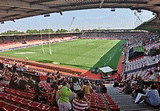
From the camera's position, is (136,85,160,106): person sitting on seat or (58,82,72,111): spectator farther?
(136,85,160,106): person sitting on seat

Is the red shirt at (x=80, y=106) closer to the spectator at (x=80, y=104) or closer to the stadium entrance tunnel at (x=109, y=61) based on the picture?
the spectator at (x=80, y=104)

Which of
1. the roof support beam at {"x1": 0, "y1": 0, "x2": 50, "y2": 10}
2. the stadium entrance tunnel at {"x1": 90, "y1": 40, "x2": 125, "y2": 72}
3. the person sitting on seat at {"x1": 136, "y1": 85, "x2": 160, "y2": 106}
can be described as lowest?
the person sitting on seat at {"x1": 136, "y1": 85, "x2": 160, "y2": 106}

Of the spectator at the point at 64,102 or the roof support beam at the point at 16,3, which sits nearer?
the spectator at the point at 64,102

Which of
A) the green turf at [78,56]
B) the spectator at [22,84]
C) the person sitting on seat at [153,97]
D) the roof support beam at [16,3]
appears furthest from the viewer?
the green turf at [78,56]

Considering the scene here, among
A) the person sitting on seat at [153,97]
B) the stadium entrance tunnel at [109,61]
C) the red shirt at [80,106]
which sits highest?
the stadium entrance tunnel at [109,61]

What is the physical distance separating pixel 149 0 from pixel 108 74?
9.73 meters

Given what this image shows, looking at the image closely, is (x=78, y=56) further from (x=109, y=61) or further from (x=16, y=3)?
(x=16, y=3)

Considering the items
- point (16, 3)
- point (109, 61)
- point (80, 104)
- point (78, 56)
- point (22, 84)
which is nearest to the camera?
point (80, 104)

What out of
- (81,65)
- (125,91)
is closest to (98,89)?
(125,91)

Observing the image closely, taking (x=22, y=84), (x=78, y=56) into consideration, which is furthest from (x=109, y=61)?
(x=22, y=84)

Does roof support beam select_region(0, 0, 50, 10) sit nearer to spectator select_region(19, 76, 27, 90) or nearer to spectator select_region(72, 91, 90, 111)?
spectator select_region(19, 76, 27, 90)

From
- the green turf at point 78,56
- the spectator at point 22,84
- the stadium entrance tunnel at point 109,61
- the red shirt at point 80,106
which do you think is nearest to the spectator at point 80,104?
the red shirt at point 80,106

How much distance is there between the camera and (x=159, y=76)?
1038 cm

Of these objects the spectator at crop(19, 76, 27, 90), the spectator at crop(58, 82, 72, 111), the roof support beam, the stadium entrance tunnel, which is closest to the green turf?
the stadium entrance tunnel
